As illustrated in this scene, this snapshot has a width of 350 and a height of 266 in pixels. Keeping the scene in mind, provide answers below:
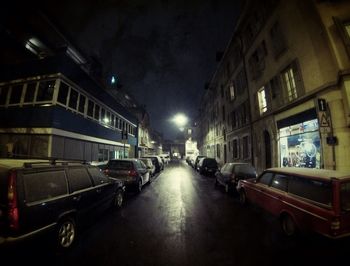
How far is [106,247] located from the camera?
4.09 m

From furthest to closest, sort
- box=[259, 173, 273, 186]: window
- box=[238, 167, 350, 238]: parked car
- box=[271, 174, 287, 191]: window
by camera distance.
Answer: box=[259, 173, 273, 186]: window < box=[271, 174, 287, 191]: window < box=[238, 167, 350, 238]: parked car

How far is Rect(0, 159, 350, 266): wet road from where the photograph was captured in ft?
11.7

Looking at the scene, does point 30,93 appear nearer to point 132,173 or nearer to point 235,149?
point 132,173

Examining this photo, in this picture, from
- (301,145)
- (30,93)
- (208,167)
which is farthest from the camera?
(208,167)

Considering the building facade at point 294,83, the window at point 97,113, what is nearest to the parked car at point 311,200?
the building facade at point 294,83

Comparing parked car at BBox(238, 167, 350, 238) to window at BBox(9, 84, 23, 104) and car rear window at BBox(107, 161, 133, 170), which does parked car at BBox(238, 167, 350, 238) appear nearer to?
car rear window at BBox(107, 161, 133, 170)

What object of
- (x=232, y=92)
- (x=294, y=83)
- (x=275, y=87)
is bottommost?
(x=294, y=83)

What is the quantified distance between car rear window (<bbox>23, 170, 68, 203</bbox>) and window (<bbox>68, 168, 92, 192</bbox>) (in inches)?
8.8

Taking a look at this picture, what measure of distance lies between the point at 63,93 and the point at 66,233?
10319 mm

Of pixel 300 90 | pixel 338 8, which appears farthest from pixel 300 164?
pixel 338 8

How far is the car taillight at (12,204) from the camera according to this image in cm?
307

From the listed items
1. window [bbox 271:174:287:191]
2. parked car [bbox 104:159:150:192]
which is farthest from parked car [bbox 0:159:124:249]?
window [bbox 271:174:287:191]

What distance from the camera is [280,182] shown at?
5.66 meters

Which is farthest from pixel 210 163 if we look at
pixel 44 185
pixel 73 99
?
pixel 44 185
